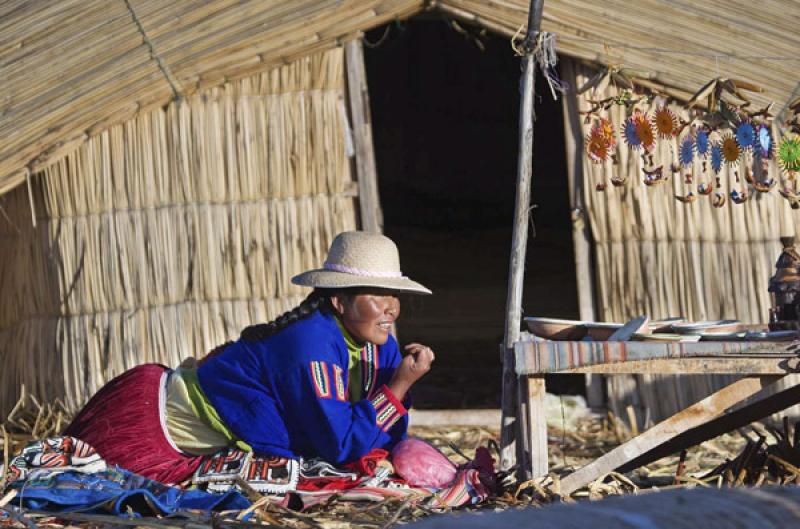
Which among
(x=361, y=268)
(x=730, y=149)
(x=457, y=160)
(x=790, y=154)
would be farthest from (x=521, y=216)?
(x=457, y=160)

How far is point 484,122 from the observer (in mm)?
10727

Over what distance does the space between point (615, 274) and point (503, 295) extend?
3122mm

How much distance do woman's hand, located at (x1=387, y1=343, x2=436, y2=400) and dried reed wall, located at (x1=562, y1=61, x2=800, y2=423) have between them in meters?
1.81

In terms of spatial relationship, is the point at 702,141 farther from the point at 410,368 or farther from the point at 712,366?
the point at 410,368

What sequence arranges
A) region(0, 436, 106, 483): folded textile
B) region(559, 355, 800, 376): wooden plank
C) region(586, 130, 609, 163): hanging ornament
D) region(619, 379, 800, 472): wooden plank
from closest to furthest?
region(559, 355, 800, 376): wooden plank, region(0, 436, 106, 483): folded textile, region(619, 379, 800, 472): wooden plank, region(586, 130, 609, 163): hanging ornament

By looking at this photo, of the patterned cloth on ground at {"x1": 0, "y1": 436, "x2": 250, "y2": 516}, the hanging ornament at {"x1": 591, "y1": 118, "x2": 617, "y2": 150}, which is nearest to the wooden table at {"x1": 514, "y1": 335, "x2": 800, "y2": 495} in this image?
the patterned cloth on ground at {"x1": 0, "y1": 436, "x2": 250, "y2": 516}

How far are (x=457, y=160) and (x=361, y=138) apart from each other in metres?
4.64

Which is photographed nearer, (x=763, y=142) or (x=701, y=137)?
(x=763, y=142)

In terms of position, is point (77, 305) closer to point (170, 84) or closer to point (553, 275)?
point (170, 84)

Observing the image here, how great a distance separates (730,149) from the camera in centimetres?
519

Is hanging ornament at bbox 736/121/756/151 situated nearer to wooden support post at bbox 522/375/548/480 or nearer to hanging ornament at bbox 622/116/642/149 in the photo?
hanging ornament at bbox 622/116/642/149

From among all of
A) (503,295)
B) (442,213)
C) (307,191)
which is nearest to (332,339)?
(307,191)

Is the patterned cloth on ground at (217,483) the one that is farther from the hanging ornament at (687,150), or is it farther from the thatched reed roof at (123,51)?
the thatched reed roof at (123,51)

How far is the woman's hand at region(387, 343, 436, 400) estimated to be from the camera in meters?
4.44
